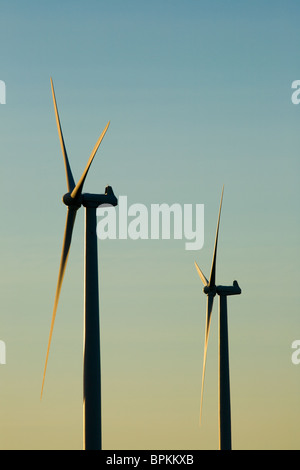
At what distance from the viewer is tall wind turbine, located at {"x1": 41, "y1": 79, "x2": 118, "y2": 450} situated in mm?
57312

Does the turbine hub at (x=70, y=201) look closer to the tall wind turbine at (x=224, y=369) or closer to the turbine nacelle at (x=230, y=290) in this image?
the tall wind turbine at (x=224, y=369)

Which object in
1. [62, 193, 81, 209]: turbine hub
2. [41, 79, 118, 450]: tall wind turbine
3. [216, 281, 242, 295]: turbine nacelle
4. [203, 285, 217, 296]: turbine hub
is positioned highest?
[216, 281, 242, 295]: turbine nacelle

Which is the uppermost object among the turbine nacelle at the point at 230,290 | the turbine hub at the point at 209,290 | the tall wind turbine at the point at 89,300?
the turbine nacelle at the point at 230,290

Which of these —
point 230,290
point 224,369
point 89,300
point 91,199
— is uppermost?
point 230,290

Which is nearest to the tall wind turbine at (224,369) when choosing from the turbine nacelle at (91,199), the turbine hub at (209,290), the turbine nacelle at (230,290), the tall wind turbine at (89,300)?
the turbine nacelle at (230,290)

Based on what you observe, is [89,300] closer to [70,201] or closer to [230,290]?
[70,201]

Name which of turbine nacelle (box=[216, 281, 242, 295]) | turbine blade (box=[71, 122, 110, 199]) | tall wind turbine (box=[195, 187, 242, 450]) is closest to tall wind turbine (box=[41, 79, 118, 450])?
turbine blade (box=[71, 122, 110, 199])

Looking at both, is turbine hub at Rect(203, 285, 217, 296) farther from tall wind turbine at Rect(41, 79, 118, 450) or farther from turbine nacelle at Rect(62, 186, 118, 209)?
tall wind turbine at Rect(41, 79, 118, 450)

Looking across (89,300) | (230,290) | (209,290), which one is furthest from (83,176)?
(230,290)

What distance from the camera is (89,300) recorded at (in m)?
58.1

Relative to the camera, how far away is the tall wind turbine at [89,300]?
57312 millimetres

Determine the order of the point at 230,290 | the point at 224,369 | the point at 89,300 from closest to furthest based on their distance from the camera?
the point at 89,300, the point at 224,369, the point at 230,290
